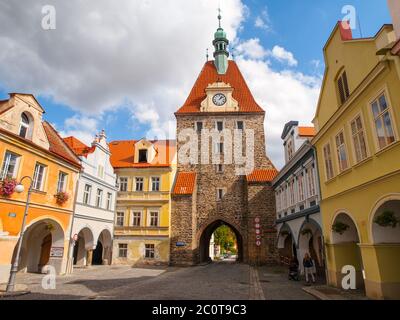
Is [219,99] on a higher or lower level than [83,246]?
higher

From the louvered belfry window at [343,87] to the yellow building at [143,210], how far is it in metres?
17.1

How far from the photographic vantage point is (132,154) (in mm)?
28734

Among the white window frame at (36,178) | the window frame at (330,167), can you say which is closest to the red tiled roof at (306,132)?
the window frame at (330,167)

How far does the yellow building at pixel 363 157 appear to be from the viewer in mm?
8203

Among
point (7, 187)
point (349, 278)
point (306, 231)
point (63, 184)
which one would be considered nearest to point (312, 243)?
point (306, 231)

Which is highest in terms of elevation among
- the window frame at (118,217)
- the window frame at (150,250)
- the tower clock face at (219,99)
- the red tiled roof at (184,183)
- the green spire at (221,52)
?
the green spire at (221,52)

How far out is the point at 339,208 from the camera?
458 inches

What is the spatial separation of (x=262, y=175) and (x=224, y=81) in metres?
13.9

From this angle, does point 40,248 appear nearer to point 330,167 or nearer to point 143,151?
point 143,151

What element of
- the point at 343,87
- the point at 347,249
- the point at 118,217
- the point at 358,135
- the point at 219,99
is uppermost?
the point at 219,99

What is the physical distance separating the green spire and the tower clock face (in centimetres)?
635

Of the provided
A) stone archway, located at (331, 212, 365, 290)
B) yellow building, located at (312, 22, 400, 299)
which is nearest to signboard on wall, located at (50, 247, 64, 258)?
yellow building, located at (312, 22, 400, 299)

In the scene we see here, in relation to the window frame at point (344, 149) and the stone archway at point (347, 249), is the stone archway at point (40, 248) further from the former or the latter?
the window frame at point (344, 149)

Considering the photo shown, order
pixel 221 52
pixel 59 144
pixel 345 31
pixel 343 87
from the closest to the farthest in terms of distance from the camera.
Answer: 1. pixel 343 87
2. pixel 345 31
3. pixel 59 144
4. pixel 221 52
